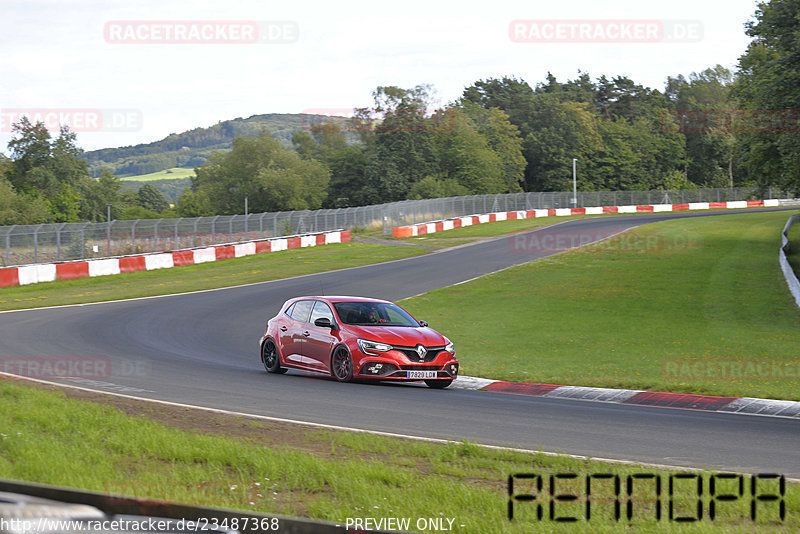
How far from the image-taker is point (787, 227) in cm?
4684

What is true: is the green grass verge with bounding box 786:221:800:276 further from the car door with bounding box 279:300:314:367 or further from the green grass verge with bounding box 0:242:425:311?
the car door with bounding box 279:300:314:367

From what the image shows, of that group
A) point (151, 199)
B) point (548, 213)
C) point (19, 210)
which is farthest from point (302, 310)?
point (151, 199)

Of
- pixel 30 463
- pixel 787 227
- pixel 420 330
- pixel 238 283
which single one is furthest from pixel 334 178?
pixel 30 463

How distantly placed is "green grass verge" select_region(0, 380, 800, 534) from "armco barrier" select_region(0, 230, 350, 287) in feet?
82.6

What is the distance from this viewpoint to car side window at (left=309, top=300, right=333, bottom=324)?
588 inches

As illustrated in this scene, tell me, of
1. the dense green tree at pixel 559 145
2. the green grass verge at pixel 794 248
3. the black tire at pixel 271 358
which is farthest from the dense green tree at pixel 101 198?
the black tire at pixel 271 358

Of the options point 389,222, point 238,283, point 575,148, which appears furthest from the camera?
point 575,148

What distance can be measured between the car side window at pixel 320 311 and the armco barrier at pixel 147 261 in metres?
21.2

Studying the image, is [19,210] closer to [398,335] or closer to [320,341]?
[320,341]

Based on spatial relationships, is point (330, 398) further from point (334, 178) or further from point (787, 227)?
point (334, 178)

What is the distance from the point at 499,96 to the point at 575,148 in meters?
27.8

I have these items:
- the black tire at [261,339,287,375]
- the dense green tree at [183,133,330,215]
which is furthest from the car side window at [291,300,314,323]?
the dense green tree at [183,133,330,215]

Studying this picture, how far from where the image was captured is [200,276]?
1425 inches

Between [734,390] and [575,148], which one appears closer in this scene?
[734,390]
